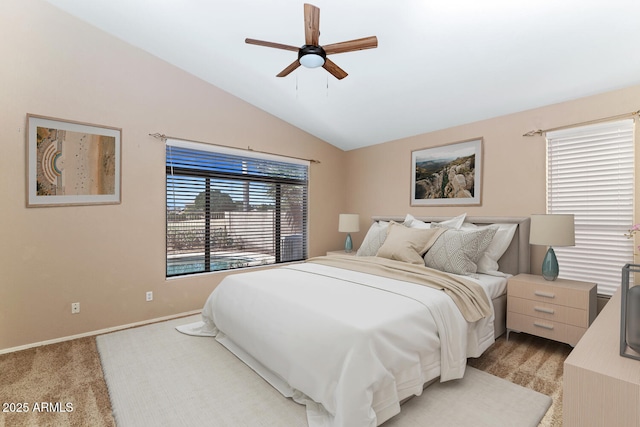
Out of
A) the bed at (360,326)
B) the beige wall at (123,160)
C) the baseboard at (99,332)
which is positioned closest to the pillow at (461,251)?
the bed at (360,326)

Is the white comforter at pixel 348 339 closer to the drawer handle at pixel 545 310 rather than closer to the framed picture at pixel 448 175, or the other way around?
the drawer handle at pixel 545 310

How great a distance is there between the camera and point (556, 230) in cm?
261

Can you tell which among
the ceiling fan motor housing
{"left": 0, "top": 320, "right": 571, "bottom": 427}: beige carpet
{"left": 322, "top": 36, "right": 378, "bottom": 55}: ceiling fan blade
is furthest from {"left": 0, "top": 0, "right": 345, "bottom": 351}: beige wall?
{"left": 322, "top": 36, "right": 378, "bottom": 55}: ceiling fan blade

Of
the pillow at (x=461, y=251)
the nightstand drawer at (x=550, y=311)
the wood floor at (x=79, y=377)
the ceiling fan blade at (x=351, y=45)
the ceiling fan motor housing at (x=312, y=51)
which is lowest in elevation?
the wood floor at (x=79, y=377)

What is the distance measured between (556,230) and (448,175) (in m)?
1.44

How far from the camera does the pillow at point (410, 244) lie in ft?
10.00

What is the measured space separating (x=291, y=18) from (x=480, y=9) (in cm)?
145

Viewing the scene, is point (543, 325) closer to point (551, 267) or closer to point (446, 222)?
point (551, 267)

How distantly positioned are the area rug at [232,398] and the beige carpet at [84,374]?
8 cm

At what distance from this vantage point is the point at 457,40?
243 centimetres

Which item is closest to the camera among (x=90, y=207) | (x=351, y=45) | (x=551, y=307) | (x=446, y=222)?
(x=351, y=45)

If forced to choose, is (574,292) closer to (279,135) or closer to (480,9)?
(480,9)

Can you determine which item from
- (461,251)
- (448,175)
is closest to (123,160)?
(461,251)

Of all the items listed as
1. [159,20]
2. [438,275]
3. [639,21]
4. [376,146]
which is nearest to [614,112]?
[639,21]
